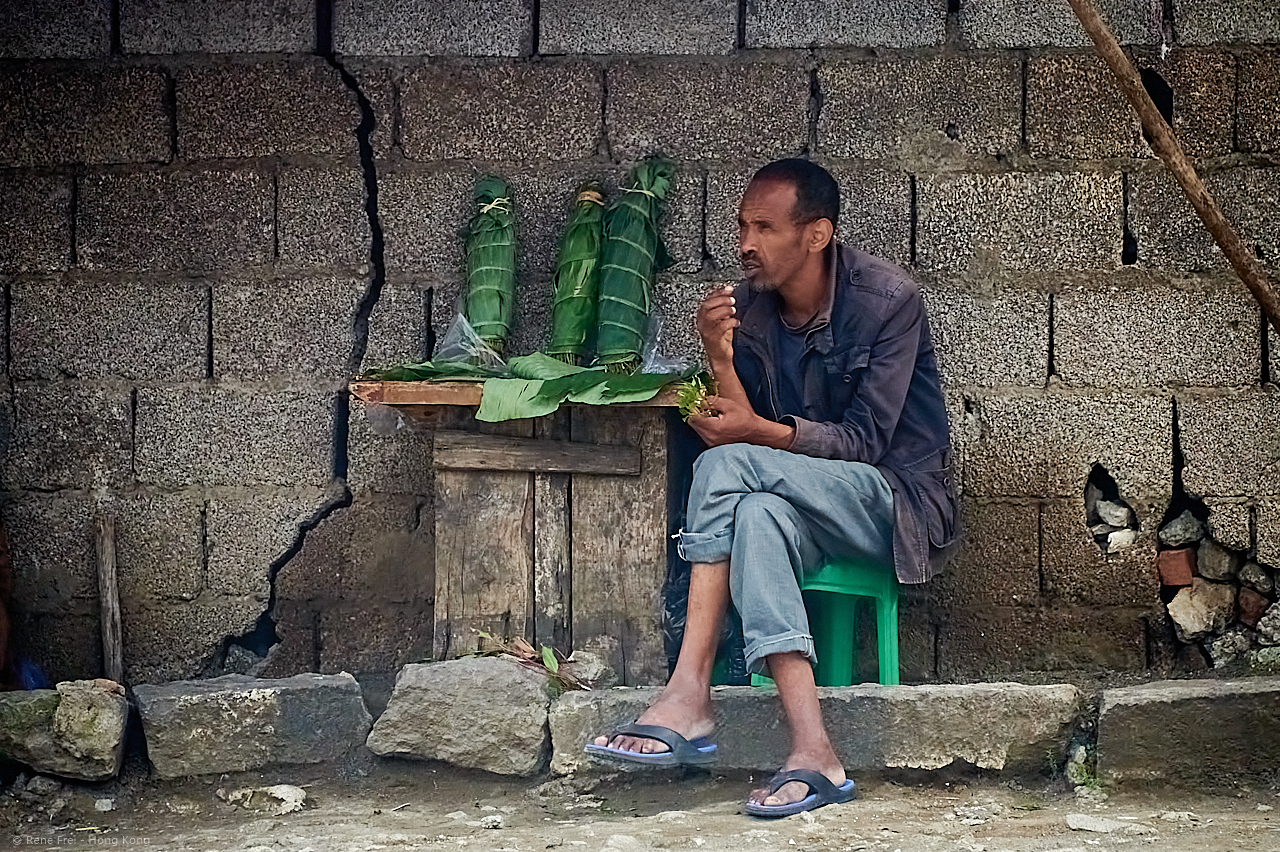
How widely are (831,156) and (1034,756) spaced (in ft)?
6.31

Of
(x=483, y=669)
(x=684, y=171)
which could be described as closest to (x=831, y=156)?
(x=684, y=171)

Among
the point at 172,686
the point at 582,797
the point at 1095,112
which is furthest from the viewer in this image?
the point at 1095,112

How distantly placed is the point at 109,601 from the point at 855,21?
2964 mm

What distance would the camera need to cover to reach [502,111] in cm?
497

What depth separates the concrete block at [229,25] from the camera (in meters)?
5.00

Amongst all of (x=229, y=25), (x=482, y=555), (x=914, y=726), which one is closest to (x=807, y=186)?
(x=482, y=555)

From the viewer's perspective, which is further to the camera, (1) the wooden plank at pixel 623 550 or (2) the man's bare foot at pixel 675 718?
(1) the wooden plank at pixel 623 550

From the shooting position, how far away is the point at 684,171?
16.2ft

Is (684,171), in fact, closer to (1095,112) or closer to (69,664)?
(1095,112)

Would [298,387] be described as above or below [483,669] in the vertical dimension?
above

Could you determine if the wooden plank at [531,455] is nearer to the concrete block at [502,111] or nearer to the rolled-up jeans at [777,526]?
the rolled-up jeans at [777,526]

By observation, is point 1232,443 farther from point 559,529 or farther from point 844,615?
point 559,529

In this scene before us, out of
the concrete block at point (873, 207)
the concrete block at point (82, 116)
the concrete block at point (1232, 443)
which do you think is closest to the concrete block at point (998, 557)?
the concrete block at point (1232, 443)

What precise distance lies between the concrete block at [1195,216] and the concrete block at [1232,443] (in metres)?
0.42
